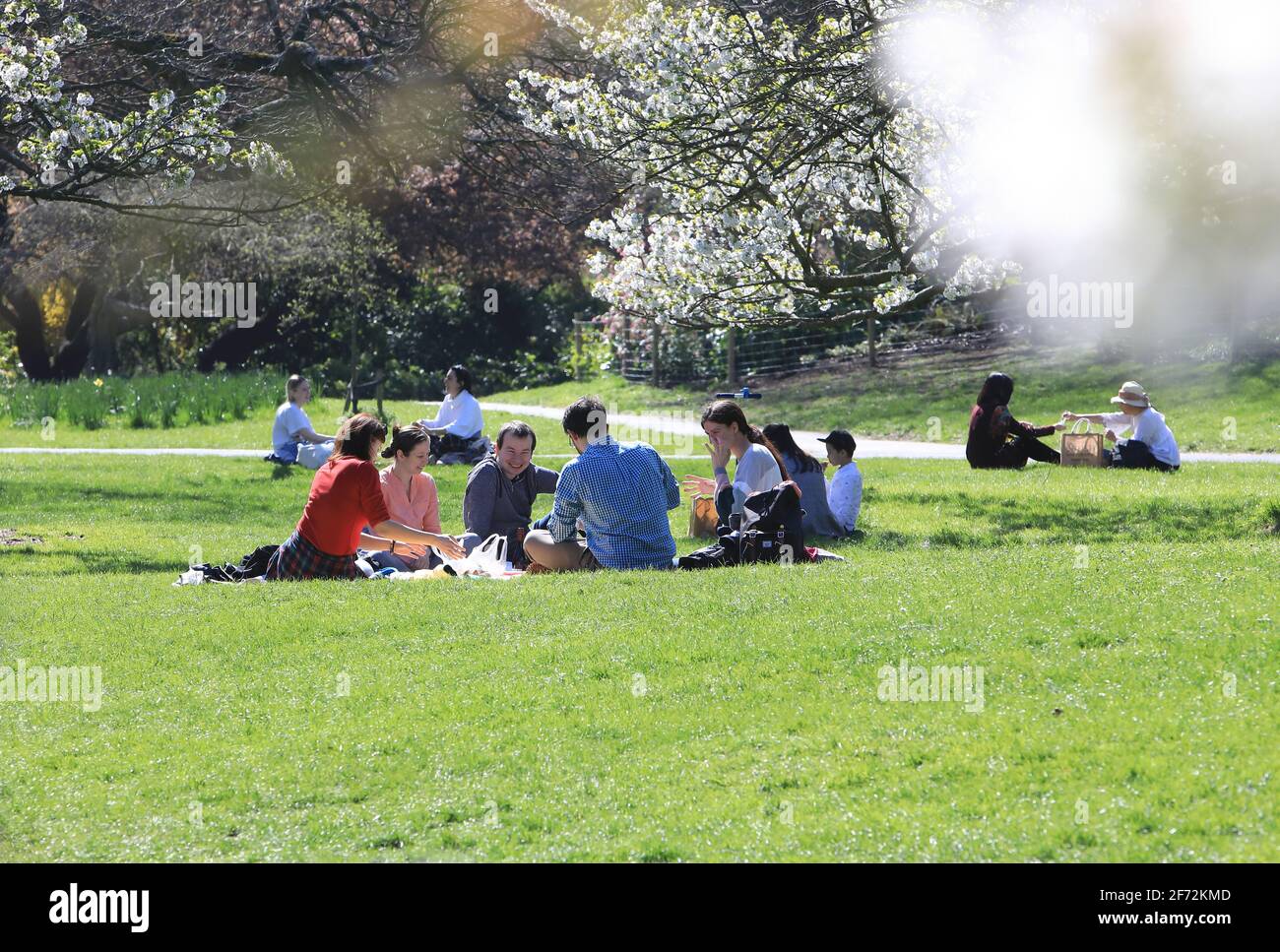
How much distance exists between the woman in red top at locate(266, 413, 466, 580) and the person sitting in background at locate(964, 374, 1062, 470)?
7.63 m

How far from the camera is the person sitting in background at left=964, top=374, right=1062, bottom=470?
52.5ft

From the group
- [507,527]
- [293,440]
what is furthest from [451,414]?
[507,527]

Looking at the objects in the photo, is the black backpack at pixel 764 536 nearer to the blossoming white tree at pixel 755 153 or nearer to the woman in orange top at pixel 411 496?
the woman in orange top at pixel 411 496

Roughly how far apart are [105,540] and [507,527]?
4.20 metres

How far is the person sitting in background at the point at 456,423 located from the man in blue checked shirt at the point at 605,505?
781cm

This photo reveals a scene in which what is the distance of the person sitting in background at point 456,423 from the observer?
18.0 m

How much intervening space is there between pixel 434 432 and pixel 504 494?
7.11 meters

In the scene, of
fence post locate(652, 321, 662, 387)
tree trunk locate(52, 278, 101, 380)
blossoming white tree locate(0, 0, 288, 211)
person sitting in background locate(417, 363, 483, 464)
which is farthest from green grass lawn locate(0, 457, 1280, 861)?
tree trunk locate(52, 278, 101, 380)

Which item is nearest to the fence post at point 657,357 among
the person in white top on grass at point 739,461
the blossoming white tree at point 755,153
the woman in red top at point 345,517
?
the blossoming white tree at point 755,153

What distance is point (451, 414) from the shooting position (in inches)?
719

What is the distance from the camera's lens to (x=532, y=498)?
37.3 feet

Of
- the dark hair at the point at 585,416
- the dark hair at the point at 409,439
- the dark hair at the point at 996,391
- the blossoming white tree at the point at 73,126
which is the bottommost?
the dark hair at the point at 409,439

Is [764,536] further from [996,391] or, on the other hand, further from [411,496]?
[996,391]
